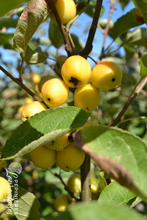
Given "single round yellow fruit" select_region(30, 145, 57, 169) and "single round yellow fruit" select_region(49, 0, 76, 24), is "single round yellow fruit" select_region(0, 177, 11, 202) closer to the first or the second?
"single round yellow fruit" select_region(30, 145, 57, 169)

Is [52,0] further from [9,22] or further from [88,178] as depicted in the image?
[88,178]

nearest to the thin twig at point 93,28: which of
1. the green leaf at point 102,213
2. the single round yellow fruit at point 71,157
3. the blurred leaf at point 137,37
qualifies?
the single round yellow fruit at point 71,157

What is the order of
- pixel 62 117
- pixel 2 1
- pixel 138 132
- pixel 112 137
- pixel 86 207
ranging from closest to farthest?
pixel 86 207 < pixel 2 1 < pixel 112 137 < pixel 62 117 < pixel 138 132

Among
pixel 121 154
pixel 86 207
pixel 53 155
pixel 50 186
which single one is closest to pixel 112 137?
pixel 121 154

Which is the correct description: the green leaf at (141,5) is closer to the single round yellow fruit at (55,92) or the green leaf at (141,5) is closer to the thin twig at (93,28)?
the thin twig at (93,28)

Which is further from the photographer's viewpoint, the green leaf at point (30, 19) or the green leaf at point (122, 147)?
the green leaf at point (30, 19)

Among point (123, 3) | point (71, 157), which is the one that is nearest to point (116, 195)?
point (71, 157)
